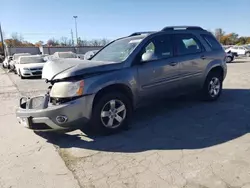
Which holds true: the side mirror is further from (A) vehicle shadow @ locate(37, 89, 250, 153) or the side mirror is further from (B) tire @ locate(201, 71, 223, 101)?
(B) tire @ locate(201, 71, 223, 101)

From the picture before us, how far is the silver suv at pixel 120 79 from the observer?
3568 mm

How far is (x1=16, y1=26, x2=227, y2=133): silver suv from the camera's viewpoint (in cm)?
357

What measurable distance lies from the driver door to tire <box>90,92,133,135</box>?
443mm

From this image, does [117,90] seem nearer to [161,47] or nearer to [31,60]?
[161,47]

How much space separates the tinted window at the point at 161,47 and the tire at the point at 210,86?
1524mm

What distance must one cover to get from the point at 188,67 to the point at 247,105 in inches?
72.3

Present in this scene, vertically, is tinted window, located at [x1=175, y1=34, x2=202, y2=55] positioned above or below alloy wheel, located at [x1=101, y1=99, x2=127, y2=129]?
above

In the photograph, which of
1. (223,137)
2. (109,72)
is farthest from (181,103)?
(109,72)

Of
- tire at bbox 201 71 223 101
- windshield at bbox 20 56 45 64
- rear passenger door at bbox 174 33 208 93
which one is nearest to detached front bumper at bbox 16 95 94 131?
rear passenger door at bbox 174 33 208 93

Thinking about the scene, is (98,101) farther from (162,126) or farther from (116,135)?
(162,126)

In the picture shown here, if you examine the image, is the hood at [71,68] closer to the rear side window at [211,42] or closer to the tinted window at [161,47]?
the tinted window at [161,47]

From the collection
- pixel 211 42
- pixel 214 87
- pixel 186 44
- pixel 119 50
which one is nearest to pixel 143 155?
pixel 119 50

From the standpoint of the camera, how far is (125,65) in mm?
4078

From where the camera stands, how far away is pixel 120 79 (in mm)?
3961
